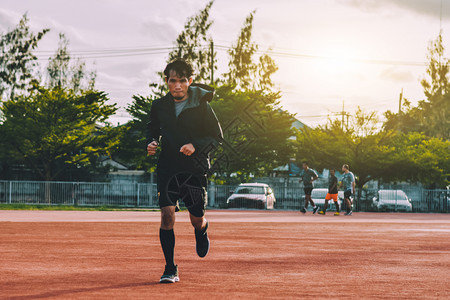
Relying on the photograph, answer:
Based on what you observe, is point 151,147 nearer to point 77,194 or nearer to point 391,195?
point 77,194

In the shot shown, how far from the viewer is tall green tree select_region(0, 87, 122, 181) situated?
32.1 metres

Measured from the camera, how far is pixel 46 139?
3172 cm

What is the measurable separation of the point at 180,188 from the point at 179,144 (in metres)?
0.38

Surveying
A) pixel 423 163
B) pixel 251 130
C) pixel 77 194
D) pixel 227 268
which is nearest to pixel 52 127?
pixel 77 194

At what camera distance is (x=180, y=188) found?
532 centimetres

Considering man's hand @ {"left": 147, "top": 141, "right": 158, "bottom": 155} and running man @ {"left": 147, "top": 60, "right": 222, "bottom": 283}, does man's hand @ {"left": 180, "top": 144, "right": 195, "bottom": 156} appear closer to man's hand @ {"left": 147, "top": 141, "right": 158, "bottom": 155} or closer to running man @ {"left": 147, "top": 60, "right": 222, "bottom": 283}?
running man @ {"left": 147, "top": 60, "right": 222, "bottom": 283}

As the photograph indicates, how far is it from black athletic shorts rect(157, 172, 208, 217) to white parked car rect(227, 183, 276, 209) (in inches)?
926

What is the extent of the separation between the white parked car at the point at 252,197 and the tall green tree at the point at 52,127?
7896 millimetres

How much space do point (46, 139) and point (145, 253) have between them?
25.1m

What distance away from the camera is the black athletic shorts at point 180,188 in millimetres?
5328

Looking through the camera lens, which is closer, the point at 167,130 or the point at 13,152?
the point at 167,130

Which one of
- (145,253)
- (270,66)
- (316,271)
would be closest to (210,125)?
(316,271)

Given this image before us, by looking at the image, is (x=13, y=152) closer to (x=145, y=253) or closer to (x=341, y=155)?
(x=341, y=155)

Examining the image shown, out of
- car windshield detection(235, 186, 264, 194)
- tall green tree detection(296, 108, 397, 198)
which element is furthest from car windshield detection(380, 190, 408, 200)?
car windshield detection(235, 186, 264, 194)
